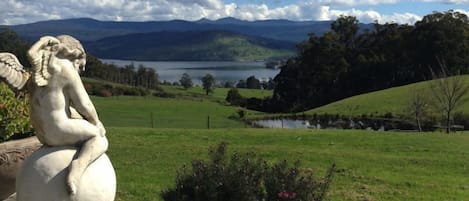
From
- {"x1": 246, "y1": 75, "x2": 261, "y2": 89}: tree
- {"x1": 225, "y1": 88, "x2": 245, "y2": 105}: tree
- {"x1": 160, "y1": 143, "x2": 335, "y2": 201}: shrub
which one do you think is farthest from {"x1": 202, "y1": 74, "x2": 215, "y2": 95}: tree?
{"x1": 160, "y1": 143, "x2": 335, "y2": 201}: shrub

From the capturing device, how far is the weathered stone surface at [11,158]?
25.5ft

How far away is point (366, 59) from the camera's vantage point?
275 feet

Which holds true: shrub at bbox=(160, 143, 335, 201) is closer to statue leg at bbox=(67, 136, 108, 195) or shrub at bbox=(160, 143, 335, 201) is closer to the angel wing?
statue leg at bbox=(67, 136, 108, 195)

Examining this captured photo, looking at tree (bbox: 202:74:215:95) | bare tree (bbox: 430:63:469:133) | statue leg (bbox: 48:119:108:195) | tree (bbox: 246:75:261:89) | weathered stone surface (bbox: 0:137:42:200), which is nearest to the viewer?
statue leg (bbox: 48:119:108:195)

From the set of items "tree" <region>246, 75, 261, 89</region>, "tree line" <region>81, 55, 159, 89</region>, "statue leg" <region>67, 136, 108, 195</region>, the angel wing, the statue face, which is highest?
the statue face

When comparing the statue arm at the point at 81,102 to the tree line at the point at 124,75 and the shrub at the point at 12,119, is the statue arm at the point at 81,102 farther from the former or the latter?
the tree line at the point at 124,75

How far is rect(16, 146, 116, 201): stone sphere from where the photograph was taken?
506 cm

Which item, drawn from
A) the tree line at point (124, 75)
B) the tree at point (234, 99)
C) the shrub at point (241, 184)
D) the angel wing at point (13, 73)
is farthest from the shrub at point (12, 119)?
the tree line at point (124, 75)

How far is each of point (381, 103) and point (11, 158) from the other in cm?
5818

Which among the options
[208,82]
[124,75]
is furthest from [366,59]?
[124,75]

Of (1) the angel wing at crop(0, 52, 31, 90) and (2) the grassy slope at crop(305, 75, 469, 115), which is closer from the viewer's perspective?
(1) the angel wing at crop(0, 52, 31, 90)

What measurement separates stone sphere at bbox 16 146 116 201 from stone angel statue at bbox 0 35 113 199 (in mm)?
56

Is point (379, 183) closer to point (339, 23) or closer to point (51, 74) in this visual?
point (51, 74)

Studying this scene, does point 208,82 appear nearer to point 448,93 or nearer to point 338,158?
point 448,93
